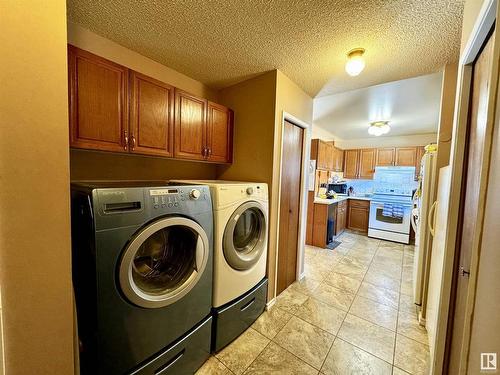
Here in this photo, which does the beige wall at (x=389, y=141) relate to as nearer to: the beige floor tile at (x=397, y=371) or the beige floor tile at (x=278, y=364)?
the beige floor tile at (x=397, y=371)

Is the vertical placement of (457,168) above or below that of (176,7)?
below

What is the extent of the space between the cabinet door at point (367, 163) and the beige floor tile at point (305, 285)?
11.1 feet

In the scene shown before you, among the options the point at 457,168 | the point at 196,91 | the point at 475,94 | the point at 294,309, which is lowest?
the point at 294,309

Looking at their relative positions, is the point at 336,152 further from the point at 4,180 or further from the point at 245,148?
the point at 4,180

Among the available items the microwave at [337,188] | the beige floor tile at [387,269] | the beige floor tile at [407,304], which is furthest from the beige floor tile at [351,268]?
the microwave at [337,188]

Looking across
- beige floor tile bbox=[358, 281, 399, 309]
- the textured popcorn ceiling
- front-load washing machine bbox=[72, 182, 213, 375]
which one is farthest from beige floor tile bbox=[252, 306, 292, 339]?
the textured popcorn ceiling

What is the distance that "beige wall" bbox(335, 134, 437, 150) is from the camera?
4.41 meters

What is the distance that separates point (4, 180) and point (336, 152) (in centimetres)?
503

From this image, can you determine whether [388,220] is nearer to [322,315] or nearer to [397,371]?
[322,315]

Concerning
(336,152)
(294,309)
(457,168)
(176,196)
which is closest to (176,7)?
(176,196)

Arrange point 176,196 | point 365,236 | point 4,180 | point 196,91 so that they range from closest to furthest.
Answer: point 4,180
point 176,196
point 196,91
point 365,236

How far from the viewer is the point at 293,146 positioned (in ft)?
7.30

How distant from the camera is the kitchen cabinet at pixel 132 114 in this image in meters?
1.16

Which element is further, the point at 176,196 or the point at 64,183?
the point at 176,196
